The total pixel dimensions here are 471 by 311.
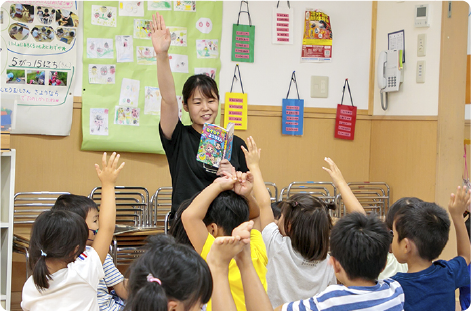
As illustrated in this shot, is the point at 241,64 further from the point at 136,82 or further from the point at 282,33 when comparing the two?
the point at 136,82

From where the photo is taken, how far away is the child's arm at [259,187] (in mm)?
2133

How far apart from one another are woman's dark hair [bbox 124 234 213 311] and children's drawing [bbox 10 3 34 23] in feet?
10.5

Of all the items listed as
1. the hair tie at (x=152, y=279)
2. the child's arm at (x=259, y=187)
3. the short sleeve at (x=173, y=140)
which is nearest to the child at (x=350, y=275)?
the hair tie at (x=152, y=279)

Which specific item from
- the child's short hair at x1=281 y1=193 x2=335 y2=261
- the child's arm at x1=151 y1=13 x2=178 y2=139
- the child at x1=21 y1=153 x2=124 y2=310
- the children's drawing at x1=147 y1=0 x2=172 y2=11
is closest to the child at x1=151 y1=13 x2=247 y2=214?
the child's arm at x1=151 y1=13 x2=178 y2=139

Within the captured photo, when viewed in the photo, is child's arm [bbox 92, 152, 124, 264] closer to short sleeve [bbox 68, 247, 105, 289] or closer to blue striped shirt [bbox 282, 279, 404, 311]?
short sleeve [bbox 68, 247, 105, 289]

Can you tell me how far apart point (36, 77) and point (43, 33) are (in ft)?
1.14

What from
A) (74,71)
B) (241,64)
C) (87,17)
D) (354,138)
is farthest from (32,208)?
(354,138)

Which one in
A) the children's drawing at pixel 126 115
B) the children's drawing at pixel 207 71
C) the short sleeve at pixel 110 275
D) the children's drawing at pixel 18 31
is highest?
the children's drawing at pixel 18 31

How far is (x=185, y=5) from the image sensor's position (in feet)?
14.3

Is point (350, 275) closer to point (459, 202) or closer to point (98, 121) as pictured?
point (459, 202)

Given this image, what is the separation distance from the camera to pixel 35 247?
1.85 metres

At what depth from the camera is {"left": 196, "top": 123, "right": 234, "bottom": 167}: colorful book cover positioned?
84.8 inches

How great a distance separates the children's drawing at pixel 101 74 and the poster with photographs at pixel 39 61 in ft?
0.44

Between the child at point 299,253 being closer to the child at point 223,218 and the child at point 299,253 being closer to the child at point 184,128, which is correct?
the child at point 223,218
